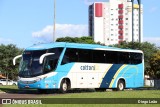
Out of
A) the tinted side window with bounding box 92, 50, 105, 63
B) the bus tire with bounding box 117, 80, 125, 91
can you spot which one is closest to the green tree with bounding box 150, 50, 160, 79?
the bus tire with bounding box 117, 80, 125, 91

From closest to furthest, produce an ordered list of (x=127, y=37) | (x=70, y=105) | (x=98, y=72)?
(x=70, y=105) < (x=98, y=72) < (x=127, y=37)

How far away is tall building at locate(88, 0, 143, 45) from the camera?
186 meters

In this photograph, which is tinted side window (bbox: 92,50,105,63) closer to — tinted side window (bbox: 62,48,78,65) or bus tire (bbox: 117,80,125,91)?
tinted side window (bbox: 62,48,78,65)

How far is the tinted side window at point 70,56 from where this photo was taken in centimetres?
2770

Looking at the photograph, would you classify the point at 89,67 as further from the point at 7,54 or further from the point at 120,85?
the point at 7,54

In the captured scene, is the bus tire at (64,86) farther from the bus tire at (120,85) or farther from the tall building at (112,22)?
the tall building at (112,22)

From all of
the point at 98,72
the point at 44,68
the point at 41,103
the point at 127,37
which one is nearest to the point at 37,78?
the point at 44,68

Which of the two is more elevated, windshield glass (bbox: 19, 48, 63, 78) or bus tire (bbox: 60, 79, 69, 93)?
windshield glass (bbox: 19, 48, 63, 78)

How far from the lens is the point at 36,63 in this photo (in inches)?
1053

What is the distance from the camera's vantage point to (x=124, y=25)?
616 ft

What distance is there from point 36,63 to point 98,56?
5698 mm

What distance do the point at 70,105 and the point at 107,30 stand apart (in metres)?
172

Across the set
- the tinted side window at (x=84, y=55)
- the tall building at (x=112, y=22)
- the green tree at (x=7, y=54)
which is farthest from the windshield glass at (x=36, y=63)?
the tall building at (x=112, y=22)

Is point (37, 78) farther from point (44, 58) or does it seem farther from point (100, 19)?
point (100, 19)
